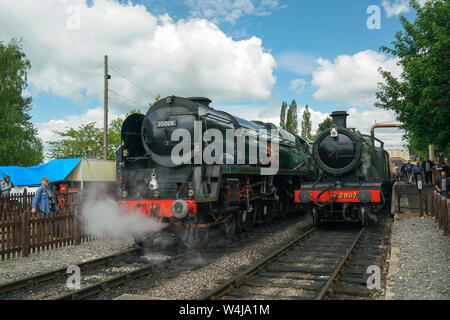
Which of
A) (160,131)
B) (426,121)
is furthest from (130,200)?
(426,121)

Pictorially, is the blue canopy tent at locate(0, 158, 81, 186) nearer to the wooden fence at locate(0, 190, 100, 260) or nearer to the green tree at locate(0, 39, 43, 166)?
the wooden fence at locate(0, 190, 100, 260)

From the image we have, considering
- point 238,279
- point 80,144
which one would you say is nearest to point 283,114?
point 80,144

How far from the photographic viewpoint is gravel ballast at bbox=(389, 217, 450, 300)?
505 centimetres

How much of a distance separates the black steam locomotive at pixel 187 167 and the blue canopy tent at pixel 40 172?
7.88 meters

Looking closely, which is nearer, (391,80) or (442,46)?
(442,46)

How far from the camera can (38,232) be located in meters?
8.19

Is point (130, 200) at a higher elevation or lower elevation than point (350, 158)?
lower

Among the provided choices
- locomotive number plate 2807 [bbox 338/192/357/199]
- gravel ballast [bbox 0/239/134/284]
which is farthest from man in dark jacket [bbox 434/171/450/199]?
gravel ballast [bbox 0/239/134/284]

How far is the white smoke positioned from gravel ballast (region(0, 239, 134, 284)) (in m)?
0.37

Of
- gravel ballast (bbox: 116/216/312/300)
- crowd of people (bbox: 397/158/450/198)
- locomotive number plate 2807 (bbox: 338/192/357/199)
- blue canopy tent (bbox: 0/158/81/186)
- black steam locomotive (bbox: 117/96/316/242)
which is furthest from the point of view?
blue canopy tent (bbox: 0/158/81/186)

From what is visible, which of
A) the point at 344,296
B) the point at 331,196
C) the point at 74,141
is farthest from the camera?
the point at 74,141

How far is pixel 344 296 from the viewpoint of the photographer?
512cm
